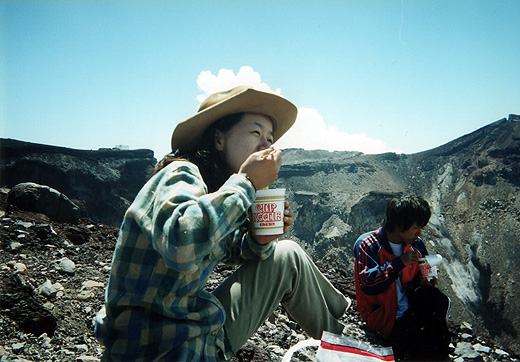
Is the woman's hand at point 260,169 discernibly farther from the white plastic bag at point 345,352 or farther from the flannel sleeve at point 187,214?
the white plastic bag at point 345,352

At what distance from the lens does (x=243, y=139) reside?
166 cm

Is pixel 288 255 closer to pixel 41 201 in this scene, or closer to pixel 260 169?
pixel 260 169

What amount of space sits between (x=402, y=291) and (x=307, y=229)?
3452 centimetres

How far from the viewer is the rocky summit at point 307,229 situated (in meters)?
2.65

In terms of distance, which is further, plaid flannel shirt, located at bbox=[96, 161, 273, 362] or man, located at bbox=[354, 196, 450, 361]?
man, located at bbox=[354, 196, 450, 361]

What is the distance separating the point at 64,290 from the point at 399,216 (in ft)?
10.8

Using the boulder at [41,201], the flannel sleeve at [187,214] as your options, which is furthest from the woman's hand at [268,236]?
the boulder at [41,201]

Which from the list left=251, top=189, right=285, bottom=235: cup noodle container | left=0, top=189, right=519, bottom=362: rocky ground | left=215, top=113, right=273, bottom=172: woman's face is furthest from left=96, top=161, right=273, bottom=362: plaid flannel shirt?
left=0, top=189, right=519, bottom=362: rocky ground

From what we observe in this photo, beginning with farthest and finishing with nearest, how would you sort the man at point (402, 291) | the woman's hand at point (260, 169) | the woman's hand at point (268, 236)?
the man at point (402, 291) → the woman's hand at point (268, 236) → the woman's hand at point (260, 169)

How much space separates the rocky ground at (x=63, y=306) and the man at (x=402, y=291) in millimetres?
257

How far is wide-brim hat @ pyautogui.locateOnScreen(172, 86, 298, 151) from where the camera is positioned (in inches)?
66.2

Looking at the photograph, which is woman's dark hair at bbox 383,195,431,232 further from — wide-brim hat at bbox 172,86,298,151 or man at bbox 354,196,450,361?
wide-brim hat at bbox 172,86,298,151

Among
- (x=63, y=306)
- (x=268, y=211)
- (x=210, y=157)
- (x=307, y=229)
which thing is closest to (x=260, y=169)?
(x=268, y=211)

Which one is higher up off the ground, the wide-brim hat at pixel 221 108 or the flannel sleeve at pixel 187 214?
the wide-brim hat at pixel 221 108
